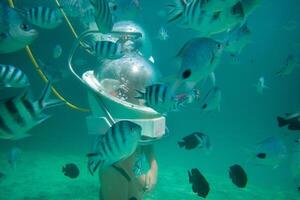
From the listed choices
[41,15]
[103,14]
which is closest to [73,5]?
[41,15]

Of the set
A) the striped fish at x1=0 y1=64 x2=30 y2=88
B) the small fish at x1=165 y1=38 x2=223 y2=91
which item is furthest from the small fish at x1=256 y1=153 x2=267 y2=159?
the striped fish at x1=0 y1=64 x2=30 y2=88

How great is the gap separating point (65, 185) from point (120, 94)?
624 cm

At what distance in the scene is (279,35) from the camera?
36.3m

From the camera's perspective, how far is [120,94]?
5383 mm

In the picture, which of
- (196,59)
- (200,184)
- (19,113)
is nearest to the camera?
(19,113)

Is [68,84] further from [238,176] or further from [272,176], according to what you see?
[272,176]

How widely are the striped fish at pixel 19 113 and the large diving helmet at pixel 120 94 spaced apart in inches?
97.2

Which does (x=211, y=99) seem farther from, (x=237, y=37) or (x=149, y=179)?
(x=149, y=179)

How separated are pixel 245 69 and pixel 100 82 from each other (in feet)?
93.8

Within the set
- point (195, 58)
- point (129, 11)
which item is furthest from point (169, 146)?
point (195, 58)

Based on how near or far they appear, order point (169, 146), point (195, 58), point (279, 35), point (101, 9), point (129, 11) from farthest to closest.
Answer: point (279, 35)
point (169, 146)
point (129, 11)
point (101, 9)
point (195, 58)

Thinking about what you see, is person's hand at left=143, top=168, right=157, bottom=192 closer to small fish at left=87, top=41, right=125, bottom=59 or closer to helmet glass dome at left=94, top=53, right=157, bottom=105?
helmet glass dome at left=94, top=53, right=157, bottom=105

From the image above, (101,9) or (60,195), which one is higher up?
(101,9)

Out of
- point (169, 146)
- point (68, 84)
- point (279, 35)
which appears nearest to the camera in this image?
point (68, 84)
